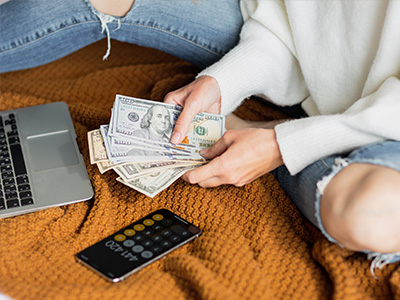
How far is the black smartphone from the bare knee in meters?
0.30

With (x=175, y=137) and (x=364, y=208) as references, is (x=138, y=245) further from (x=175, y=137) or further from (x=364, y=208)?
(x=364, y=208)

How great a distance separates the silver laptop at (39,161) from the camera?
1123 millimetres

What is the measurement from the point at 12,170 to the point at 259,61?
0.71m

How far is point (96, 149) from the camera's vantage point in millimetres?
1180

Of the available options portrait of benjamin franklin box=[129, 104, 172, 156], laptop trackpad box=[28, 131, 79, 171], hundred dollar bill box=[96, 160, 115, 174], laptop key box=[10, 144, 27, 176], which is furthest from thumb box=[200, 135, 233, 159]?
laptop key box=[10, 144, 27, 176]

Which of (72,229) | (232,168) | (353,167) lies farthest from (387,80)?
(72,229)

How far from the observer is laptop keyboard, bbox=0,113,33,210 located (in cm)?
111

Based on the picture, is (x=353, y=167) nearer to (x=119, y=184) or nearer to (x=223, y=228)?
(x=223, y=228)

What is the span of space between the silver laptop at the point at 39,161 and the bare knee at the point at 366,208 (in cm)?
57

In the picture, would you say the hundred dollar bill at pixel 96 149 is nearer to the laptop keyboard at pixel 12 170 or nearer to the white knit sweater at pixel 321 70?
the laptop keyboard at pixel 12 170

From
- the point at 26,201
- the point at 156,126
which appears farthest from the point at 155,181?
the point at 26,201

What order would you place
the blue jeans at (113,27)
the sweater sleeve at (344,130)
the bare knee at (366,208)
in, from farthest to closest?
the blue jeans at (113,27)
the sweater sleeve at (344,130)
the bare knee at (366,208)

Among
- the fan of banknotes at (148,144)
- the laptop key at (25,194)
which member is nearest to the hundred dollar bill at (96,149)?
the fan of banknotes at (148,144)

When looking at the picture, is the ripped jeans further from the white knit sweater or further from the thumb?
the thumb
